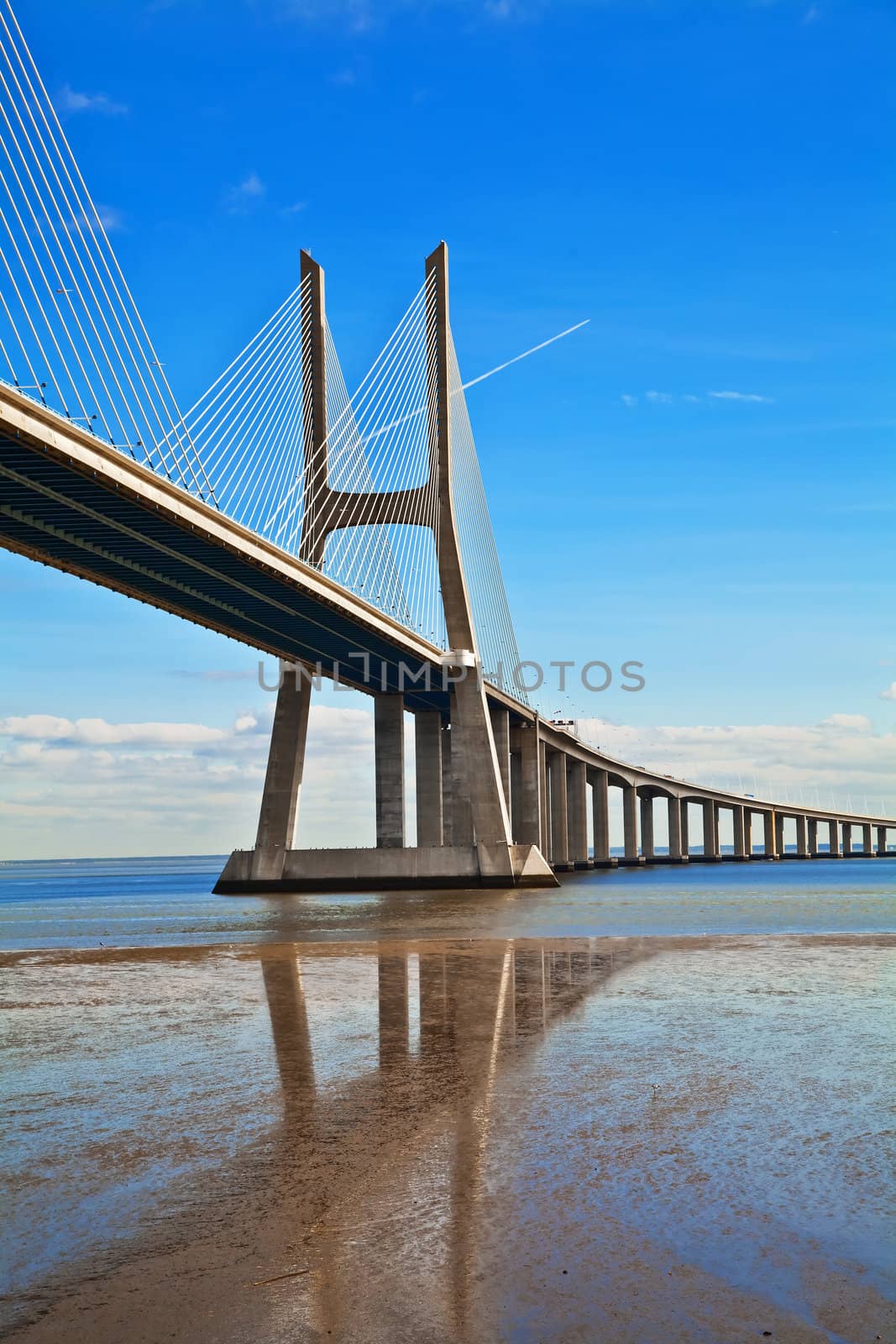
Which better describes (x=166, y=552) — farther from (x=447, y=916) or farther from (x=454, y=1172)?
(x=454, y=1172)

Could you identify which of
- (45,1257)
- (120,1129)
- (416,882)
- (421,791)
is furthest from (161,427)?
(421,791)

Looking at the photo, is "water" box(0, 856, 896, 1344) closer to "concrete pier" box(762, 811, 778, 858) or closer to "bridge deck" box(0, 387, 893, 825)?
"bridge deck" box(0, 387, 893, 825)

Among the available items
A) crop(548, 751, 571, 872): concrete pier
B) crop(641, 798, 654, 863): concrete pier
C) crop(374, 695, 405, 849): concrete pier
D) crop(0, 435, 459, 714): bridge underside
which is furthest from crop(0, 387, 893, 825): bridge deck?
crop(641, 798, 654, 863): concrete pier

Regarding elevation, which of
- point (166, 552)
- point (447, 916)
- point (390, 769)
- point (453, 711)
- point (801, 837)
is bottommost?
point (447, 916)

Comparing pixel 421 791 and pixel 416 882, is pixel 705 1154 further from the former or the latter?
pixel 421 791

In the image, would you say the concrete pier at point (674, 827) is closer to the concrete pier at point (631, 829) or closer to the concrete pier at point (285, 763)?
the concrete pier at point (631, 829)

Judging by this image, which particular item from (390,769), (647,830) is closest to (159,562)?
(390,769)

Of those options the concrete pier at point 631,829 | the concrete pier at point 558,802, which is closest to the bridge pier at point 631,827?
the concrete pier at point 631,829
